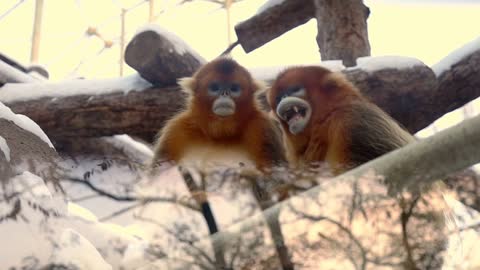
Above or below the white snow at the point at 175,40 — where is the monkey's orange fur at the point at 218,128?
below

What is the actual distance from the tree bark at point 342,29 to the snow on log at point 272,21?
50mm

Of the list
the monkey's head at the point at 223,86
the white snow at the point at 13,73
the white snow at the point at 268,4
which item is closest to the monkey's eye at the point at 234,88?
the monkey's head at the point at 223,86

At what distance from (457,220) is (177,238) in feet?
1.22

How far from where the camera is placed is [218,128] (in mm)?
1241

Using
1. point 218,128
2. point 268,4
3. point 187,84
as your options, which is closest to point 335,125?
point 218,128

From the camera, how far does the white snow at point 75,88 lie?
1.50 metres

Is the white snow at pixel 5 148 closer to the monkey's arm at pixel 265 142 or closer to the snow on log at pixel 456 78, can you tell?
the monkey's arm at pixel 265 142

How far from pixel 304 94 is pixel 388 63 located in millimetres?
298

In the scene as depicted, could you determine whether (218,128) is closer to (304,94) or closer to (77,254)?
(304,94)

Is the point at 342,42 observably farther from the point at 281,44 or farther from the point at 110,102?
the point at 110,102

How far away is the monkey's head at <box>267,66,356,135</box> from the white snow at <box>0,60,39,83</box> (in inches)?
30.6

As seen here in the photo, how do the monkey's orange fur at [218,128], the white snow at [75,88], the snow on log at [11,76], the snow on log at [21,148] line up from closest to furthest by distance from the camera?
the snow on log at [21,148] < the monkey's orange fur at [218,128] < the white snow at [75,88] < the snow on log at [11,76]

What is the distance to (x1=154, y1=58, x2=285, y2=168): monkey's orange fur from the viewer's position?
1.15 meters

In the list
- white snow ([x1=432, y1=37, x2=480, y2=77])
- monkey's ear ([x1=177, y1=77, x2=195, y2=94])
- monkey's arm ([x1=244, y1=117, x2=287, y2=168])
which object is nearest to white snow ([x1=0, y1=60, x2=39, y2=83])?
monkey's ear ([x1=177, y1=77, x2=195, y2=94])
